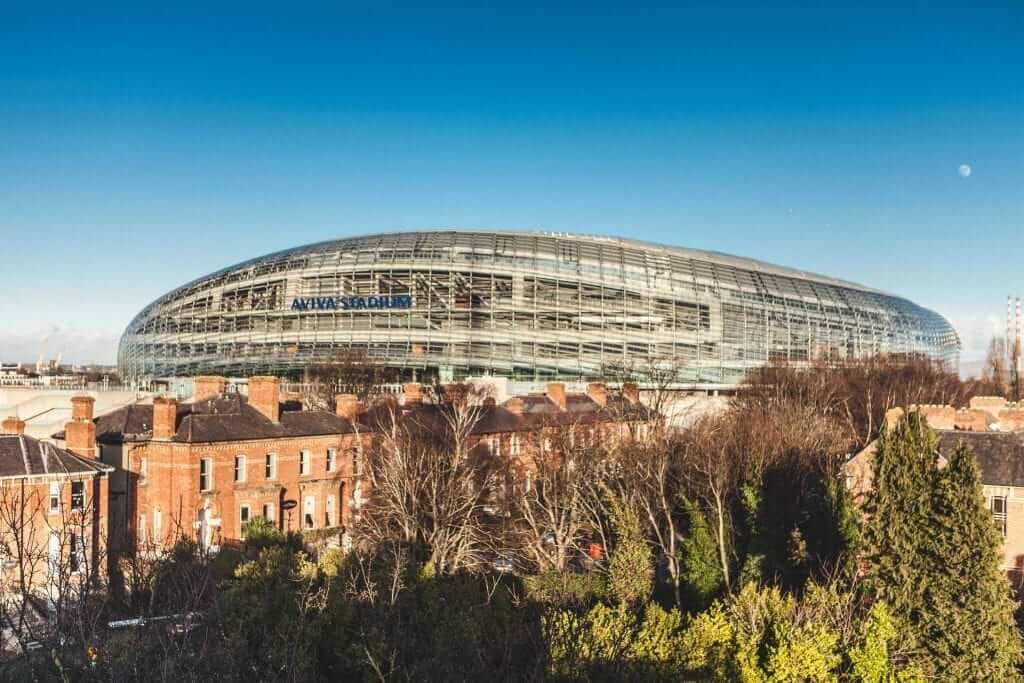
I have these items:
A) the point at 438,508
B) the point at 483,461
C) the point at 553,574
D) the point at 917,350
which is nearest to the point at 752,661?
the point at 553,574

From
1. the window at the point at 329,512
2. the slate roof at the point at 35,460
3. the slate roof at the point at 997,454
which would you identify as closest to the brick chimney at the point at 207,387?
the window at the point at 329,512

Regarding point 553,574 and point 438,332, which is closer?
point 553,574

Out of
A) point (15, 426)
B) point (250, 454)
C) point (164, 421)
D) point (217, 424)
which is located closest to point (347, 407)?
point (250, 454)

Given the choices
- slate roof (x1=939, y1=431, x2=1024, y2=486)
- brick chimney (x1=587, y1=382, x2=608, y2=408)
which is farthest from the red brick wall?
slate roof (x1=939, y1=431, x2=1024, y2=486)

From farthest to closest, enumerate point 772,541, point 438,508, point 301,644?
point 438,508
point 772,541
point 301,644

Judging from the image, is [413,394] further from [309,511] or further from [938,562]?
[938,562]

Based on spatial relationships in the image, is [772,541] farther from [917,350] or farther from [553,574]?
[917,350]
